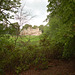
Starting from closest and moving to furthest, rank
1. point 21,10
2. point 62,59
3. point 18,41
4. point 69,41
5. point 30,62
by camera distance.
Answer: point 69,41 < point 21,10 < point 18,41 < point 30,62 < point 62,59

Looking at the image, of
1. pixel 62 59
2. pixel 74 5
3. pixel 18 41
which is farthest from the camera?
pixel 62 59

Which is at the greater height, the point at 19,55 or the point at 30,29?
the point at 30,29

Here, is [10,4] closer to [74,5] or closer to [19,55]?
[74,5]

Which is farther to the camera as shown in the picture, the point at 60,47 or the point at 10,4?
the point at 60,47

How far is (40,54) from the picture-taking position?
4.96 m

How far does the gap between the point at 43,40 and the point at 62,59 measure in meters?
2.09

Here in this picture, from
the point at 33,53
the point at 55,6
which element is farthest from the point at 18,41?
the point at 55,6

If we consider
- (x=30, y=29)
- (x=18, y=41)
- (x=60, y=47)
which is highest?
(x=30, y=29)

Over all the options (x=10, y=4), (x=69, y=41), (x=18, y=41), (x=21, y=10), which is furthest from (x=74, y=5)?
(x=18, y=41)

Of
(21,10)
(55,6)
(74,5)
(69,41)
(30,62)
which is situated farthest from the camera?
(30,62)

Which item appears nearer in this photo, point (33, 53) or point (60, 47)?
point (33, 53)

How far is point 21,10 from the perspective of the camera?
13.4ft

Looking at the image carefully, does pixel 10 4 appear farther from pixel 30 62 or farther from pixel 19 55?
pixel 30 62

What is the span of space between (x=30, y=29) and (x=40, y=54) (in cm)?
184
